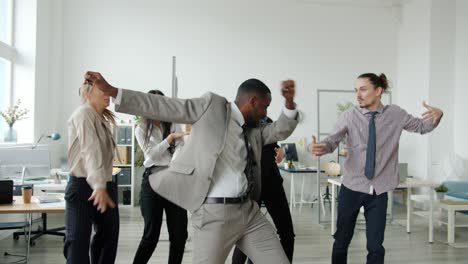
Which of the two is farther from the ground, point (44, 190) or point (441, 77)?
point (441, 77)

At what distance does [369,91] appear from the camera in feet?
10.1

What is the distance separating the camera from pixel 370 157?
2967mm

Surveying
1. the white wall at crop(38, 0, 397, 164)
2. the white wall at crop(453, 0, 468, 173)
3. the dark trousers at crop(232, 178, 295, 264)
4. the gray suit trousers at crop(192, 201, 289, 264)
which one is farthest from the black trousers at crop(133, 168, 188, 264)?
the white wall at crop(453, 0, 468, 173)

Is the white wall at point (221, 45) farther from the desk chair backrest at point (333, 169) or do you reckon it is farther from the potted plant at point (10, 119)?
the desk chair backrest at point (333, 169)

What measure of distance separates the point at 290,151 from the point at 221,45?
2.56m

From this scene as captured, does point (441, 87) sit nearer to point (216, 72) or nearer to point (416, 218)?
point (416, 218)

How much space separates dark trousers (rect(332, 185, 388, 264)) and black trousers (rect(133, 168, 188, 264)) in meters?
1.20

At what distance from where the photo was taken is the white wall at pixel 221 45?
7.78 metres

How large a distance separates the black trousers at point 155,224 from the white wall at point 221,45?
16.6 ft

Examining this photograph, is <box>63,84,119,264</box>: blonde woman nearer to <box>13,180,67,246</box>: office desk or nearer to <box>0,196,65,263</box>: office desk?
<box>0,196,65,263</box>: office desk

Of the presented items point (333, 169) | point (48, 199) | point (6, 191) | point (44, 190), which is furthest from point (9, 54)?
point (333, 169)

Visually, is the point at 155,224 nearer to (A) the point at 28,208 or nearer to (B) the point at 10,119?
(A) the point at 28,208

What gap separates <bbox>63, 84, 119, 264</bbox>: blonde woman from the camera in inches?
92.0

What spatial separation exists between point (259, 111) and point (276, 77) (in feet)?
20.8
